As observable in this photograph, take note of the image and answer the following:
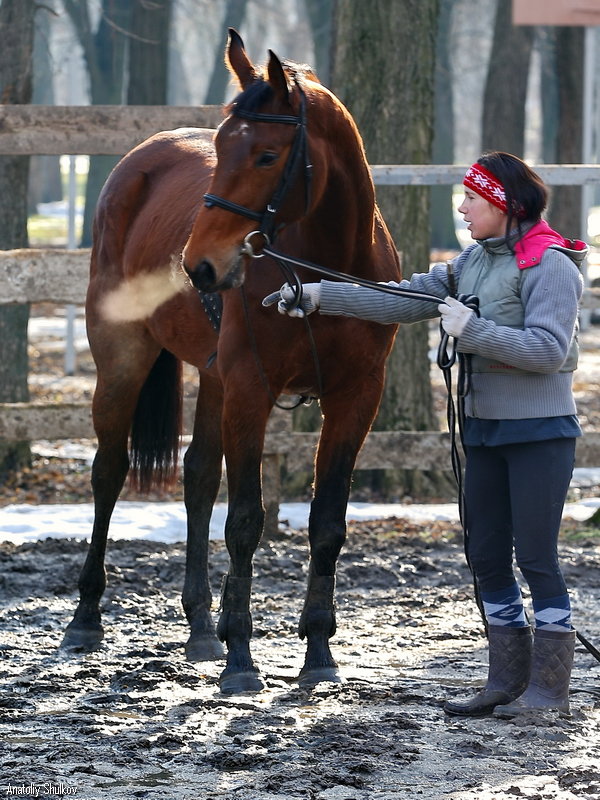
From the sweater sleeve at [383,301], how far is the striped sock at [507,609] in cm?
97

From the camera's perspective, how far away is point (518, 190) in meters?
3.93

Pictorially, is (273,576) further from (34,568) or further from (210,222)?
(210,222)

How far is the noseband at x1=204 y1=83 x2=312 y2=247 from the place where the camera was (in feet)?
13.2

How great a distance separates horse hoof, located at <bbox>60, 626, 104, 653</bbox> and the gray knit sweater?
1.93 m

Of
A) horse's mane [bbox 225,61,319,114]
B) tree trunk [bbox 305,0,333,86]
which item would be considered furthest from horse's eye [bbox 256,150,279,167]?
tree trunk [bbox 305,0,333,86]

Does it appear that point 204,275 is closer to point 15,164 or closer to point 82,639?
point 82,639

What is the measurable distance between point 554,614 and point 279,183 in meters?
1.67

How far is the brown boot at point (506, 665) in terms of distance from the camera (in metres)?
4.16

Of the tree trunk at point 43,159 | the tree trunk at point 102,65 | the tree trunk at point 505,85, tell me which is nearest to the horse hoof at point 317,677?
the tree trunk at point 505,85

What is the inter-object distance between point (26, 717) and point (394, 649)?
5.18ft

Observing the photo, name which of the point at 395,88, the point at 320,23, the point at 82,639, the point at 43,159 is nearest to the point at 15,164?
the point at 395,88

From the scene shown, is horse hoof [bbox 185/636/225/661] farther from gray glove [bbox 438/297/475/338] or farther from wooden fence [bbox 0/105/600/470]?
wooden fence [bbox 0/105/600/470]

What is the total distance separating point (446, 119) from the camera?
1091 inches

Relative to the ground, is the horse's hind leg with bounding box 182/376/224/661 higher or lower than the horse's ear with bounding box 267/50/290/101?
lower
